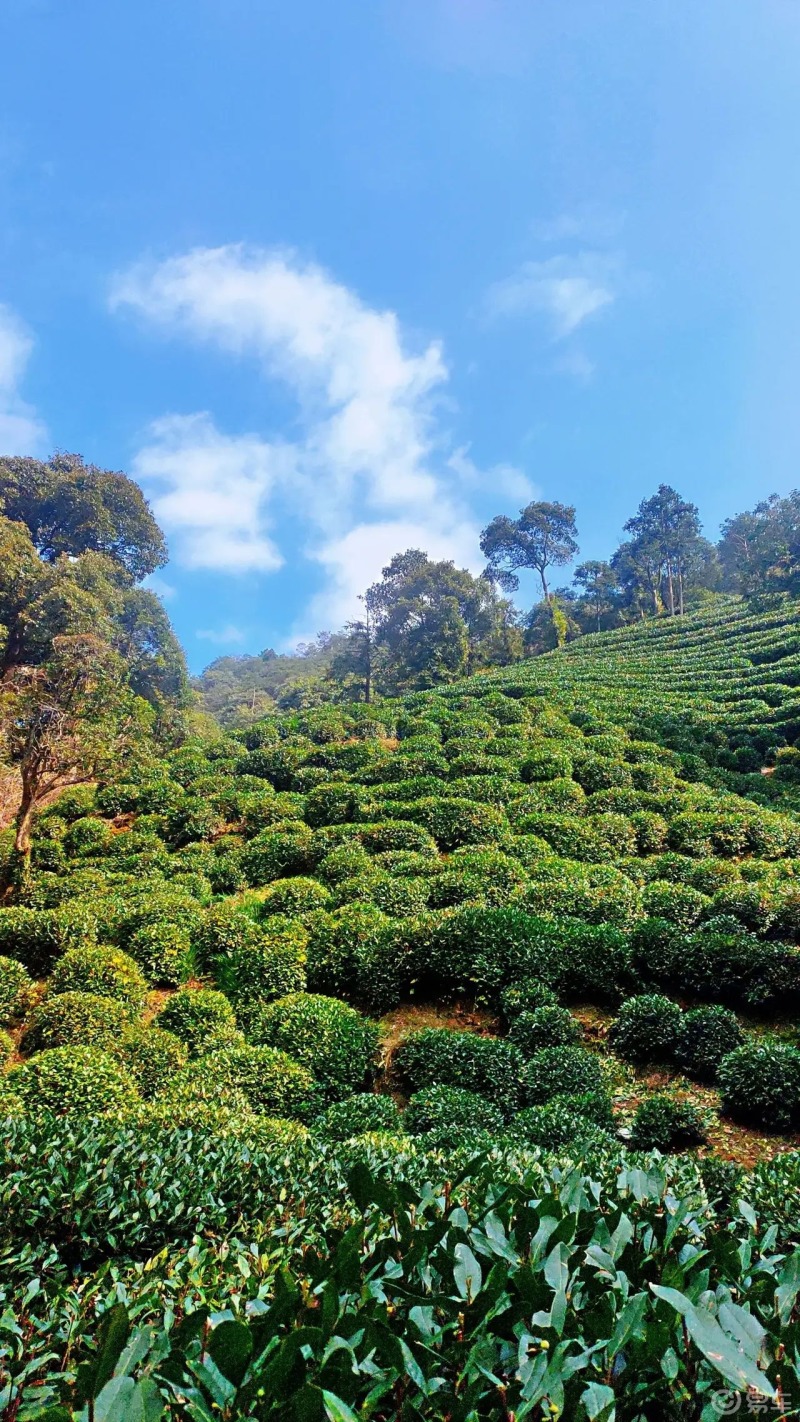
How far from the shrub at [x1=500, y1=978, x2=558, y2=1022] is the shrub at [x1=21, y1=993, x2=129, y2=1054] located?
13.7ft

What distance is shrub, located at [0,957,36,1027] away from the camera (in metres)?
7.99

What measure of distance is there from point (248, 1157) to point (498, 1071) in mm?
3257

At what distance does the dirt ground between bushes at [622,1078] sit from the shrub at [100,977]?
302cm

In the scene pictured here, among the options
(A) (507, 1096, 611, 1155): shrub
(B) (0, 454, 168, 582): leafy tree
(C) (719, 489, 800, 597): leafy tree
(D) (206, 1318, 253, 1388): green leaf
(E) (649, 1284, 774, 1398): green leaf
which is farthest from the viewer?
(C) (719, 489, 800, 597): leafy tree

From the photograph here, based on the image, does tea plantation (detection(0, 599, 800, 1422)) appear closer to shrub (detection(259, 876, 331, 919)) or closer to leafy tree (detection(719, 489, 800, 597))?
shrub (detection(259, 876, 331, 919))

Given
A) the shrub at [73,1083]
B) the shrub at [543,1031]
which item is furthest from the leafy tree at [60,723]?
the shrub at [543,1031]

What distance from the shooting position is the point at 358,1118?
5.91 meters

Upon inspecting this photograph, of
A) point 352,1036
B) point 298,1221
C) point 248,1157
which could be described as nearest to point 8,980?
point 352,1036

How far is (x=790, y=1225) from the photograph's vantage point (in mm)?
3295

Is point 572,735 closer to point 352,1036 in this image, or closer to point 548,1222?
point 352,1036

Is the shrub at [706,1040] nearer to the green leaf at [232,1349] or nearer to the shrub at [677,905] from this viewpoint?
the shrub at [677,905]

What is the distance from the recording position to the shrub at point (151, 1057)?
649 cm

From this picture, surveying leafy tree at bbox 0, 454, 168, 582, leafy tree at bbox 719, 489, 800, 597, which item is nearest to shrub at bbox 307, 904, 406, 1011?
leafy tree at bbox 0, 454, 168, 582

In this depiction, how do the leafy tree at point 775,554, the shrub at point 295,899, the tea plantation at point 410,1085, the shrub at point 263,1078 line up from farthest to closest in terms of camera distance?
the leafy tree at point 775,554, the shrub at point 295,899, the shrub at point 263,1078, the tea plantation at point 410,1085
